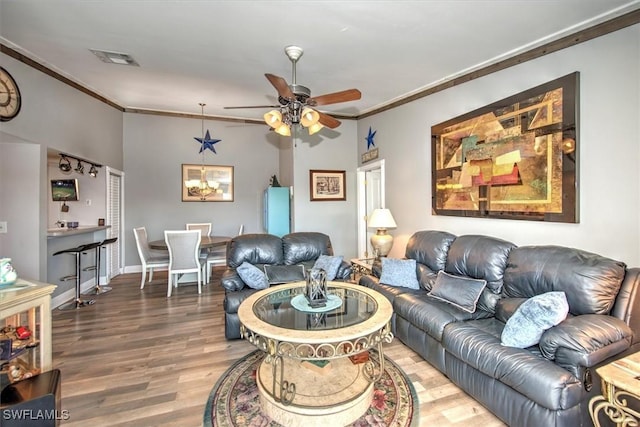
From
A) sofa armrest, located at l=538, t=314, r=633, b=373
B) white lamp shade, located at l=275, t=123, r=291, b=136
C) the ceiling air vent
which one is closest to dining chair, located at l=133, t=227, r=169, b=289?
the ceiling air vent

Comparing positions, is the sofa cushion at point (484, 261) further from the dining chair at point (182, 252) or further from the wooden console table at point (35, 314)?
the dining chair at point (182, 252)

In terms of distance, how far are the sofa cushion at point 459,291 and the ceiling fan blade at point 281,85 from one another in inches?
92.3

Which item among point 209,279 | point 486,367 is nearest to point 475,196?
point 486,367

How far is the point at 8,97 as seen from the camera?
2.98 m

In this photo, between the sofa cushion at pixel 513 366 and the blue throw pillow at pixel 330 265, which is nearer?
the sofa cushion at pixel 513 366

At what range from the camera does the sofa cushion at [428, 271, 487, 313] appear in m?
2.58

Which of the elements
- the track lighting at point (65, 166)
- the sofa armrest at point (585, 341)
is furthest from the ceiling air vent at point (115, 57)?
the sofa armrest at point (585, 341)

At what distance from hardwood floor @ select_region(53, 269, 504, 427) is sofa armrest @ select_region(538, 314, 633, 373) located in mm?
617

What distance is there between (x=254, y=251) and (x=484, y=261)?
2.60 metres

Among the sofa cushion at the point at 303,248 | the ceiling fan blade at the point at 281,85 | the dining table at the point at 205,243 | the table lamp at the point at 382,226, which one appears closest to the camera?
the ceiling fan blade at the point at 281,85

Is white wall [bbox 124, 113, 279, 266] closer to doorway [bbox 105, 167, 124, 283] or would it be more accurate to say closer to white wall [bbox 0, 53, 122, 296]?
doorway [bbox 105, 167, 124, 283]

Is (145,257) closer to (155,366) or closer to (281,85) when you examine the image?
(155,366)

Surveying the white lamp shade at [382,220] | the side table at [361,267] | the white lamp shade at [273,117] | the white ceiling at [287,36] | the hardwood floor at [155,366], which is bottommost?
the hardwood floor at [155,366]

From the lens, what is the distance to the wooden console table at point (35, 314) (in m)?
1.64
